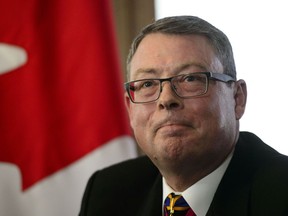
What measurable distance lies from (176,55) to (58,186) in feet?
3.37

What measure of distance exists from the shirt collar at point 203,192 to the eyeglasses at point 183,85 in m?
0.31

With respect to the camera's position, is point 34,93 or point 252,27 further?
point 252,27

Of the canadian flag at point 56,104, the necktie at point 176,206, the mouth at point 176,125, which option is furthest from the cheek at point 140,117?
the canadian flag at point 56,104

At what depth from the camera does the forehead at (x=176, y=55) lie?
1.58 m

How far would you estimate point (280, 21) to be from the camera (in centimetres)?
252

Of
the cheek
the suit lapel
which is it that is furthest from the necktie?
the cheek

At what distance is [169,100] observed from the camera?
1516 mm

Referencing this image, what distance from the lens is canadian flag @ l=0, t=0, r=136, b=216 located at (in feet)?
7.16

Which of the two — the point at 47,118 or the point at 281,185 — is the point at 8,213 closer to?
the point at 47,118

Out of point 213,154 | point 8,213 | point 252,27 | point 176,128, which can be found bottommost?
point 8,213

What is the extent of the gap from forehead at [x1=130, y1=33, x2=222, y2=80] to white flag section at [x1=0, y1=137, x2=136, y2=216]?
74cm

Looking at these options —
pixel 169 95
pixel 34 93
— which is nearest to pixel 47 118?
pixel 34 93

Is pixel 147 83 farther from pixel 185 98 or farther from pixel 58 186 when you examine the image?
pixel 58 186

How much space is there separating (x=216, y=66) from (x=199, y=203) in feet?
1.61
